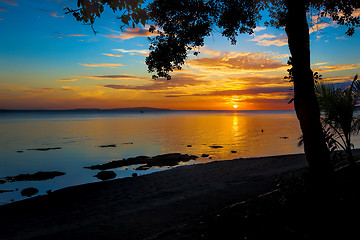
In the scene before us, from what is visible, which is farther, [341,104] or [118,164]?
Result: [118,164]

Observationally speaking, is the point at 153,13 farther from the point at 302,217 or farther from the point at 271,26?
the point at 302,217

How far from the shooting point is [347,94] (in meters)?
8.09

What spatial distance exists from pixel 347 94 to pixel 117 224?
9.28 m

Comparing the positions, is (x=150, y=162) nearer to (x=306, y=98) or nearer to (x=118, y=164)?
(x=118, y=164)

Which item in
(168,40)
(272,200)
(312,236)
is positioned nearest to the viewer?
(312,236)

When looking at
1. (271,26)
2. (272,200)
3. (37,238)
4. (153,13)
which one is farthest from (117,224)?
(271,26)

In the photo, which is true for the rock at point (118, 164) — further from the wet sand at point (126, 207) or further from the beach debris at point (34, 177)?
the wet sand at point (126, 207)

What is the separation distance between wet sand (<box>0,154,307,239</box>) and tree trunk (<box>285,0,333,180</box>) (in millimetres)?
2660

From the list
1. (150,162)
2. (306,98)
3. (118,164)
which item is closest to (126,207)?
(306,98)

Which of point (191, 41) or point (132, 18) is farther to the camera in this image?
point (191, 41)

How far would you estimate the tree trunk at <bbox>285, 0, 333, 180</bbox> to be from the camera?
18.2ft

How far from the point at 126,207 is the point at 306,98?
8.82 metres

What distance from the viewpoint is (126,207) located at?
35.6 feet

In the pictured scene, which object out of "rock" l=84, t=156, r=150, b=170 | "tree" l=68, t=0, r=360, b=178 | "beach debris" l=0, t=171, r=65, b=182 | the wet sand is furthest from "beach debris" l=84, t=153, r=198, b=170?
"tree" l=68, t=0, r=360, b=178
